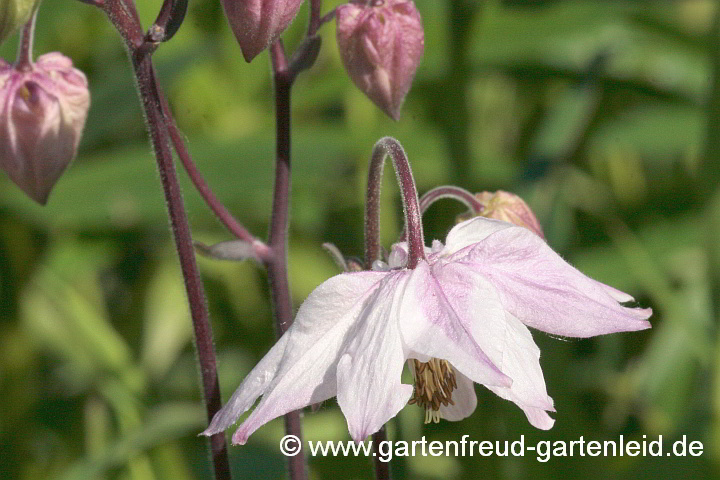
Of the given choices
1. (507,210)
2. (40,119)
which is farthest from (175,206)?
(507,210)

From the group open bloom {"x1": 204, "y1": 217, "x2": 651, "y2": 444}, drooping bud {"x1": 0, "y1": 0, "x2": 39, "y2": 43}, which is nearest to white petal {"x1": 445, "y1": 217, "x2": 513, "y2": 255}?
open bloom {"x1": 204, "y1": 217, "x2": 651, "y2": 444}

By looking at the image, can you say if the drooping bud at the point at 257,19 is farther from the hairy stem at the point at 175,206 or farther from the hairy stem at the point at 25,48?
the hairy stem at the point at 25,48

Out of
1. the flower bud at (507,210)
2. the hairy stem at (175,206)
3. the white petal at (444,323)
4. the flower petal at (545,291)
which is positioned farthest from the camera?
the flower bud at (507,210)

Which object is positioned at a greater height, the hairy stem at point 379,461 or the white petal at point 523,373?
the white petal at point 523,373

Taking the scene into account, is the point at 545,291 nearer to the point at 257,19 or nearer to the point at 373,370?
the point at 373,370

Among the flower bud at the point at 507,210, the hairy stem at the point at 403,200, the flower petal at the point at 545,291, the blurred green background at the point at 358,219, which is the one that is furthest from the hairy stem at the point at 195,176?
the blurred green background at the point at 358,219

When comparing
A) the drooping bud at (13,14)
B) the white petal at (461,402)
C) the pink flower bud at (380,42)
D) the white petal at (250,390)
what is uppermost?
the drooping bud at (13,14)

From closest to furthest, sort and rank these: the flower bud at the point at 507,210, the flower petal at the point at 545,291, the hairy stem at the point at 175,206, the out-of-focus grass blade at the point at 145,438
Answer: the flower petal at the point at 545,291, the hairy stem at the point at 175,206, the flower bud at the point at 507,210, the out-of-focus grass blade at the point at 145,438
